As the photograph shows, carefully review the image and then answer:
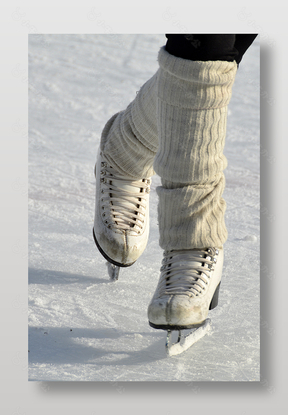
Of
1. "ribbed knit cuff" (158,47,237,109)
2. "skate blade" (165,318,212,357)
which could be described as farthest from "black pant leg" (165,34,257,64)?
"skate blade" (165,318,212,357)

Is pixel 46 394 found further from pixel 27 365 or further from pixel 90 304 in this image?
pixel 90 304

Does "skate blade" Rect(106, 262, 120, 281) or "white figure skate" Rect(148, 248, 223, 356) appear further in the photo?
"skate blade" Rect(106, 262, 120, 281)

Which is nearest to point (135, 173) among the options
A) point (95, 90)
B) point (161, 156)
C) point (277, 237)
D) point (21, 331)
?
point (161, 156)

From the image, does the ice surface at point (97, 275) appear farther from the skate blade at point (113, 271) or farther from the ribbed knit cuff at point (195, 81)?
the ribbed knit cuff at point (195, 81)

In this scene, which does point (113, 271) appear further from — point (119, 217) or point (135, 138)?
point (135, 138)

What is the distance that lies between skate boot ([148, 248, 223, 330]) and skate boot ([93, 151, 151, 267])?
24 cm

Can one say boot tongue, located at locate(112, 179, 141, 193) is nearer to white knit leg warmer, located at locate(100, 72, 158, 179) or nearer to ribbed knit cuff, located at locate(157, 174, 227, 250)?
white knit leg warmer, located at locate(100, 72, 158, 179)

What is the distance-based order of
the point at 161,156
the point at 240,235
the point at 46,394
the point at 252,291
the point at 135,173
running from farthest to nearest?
the point at 240,235 < the point at 135,173 < the point at 252,291 < the point at 161,156 < the point at 46,394

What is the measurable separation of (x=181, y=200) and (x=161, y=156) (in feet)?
0.39

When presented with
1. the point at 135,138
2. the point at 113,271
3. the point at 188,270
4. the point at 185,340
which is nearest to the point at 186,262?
the point at 188,270

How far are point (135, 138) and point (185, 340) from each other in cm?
65

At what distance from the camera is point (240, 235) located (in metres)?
1.84

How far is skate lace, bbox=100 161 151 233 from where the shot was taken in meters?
1.53

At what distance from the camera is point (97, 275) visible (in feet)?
5.09
